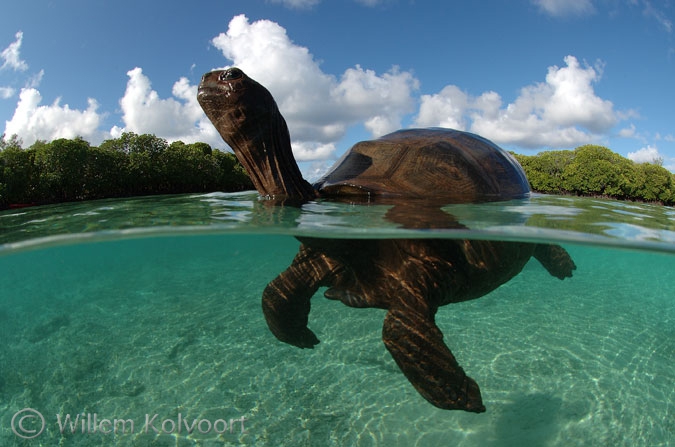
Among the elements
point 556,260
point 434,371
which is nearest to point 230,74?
point 434,371

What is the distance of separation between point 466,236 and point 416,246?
2.18 feet

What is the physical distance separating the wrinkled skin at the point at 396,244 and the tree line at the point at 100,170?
19165 mm

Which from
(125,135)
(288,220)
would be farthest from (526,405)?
(125,135)

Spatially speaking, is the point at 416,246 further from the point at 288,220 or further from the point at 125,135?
the point at 125,135

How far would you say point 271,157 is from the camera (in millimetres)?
5027

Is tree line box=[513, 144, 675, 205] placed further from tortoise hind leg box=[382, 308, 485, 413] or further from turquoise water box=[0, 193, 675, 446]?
tortoise hind leg box=[382, 308, 485, 413]

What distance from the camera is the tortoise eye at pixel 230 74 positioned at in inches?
169

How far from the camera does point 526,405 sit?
287 inches

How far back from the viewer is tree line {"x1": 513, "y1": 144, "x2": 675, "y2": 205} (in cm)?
4119

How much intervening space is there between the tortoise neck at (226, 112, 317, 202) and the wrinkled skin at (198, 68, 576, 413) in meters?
0.01

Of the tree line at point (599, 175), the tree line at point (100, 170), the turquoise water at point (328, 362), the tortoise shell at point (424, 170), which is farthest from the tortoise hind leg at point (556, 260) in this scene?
the tree line at point (599, 175)

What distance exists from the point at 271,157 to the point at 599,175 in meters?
46.7

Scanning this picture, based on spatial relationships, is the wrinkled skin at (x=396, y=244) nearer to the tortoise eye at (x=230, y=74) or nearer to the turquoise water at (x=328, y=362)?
the tortoise eye at (x=230, y=74)

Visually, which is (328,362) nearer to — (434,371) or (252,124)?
(434,371)
